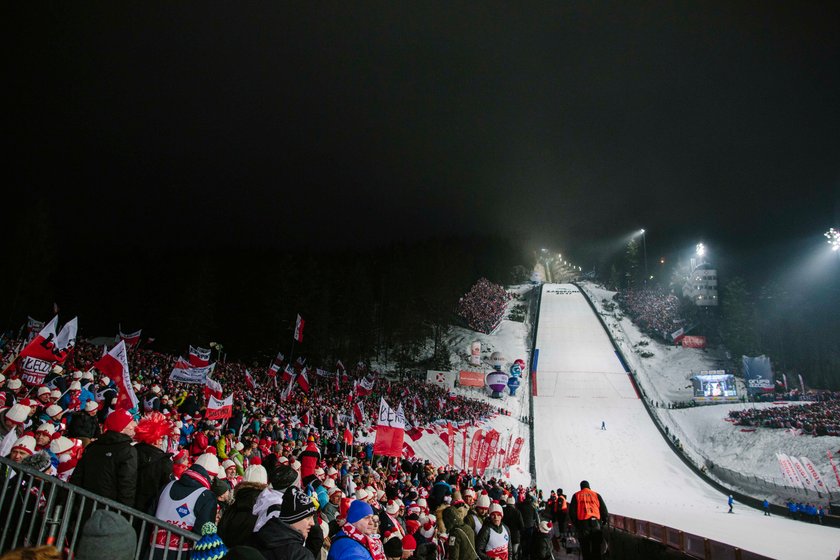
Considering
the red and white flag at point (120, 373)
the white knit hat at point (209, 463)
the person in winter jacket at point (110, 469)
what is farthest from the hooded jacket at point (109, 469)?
the red and white flag at point (120, 373)

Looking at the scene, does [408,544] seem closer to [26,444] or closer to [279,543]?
[279,543]

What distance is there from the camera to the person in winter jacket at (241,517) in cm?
399

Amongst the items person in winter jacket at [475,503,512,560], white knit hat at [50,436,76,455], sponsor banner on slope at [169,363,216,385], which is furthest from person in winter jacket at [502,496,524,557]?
sponsor banner on slope at [169,363,216,385]

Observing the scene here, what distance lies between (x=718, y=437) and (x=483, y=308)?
40.5 metres

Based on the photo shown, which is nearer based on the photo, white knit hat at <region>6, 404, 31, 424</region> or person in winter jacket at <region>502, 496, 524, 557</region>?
white knit hat at <region>6, 404, 31, 424</region>

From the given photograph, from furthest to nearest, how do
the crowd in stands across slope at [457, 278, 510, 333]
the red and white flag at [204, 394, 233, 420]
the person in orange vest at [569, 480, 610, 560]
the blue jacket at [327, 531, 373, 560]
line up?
the crowd in stands across slope at [457, 278, 510, 333]
the red and white flag at [204, 394, 233, 420]
the person in orange vest at [569, 480, 610, 560]
the blue jacket at [327, 531, 373, 560]

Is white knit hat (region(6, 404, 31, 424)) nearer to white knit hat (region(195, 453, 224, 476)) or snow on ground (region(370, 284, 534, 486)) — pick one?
white knit hat (region(195, 453, 224, 476))

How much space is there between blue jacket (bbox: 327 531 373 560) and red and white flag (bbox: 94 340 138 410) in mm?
8941

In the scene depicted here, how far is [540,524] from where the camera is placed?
371 inches

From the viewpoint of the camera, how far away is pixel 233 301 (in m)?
62.8

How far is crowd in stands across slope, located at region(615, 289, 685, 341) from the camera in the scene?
69125 mm

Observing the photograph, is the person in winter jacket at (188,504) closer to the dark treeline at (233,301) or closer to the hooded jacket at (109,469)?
the hooded jacket at (109,469)

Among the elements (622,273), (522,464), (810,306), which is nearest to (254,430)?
(522,464)

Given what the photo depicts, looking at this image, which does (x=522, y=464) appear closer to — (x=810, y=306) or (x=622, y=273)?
(x=810, y=306)
